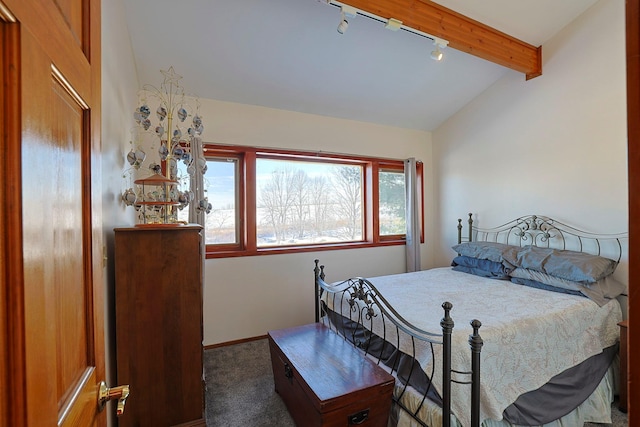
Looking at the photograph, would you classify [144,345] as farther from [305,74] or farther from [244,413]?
[305,74]

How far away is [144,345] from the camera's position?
1.70 metres

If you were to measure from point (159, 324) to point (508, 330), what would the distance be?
2.02 meters

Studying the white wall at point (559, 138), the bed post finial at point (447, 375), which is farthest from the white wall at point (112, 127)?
the white wall at point (559, 138)

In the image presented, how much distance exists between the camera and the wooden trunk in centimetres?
151

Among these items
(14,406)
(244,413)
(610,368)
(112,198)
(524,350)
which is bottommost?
(244,413)

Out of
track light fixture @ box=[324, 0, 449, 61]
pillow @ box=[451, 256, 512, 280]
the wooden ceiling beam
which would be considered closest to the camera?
track light fixture @ box=[324, 0, 449, 61]

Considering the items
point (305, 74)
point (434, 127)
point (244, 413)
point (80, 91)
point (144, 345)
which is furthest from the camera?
point (434, 127)

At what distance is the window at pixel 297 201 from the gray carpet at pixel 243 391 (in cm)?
100

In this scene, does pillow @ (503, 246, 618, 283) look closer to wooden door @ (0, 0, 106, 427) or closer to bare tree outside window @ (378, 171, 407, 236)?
bare tree outside window @ (378, 171, 407, 236)

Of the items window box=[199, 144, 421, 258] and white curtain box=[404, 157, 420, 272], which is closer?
window box=[199, 144, 421, 258]

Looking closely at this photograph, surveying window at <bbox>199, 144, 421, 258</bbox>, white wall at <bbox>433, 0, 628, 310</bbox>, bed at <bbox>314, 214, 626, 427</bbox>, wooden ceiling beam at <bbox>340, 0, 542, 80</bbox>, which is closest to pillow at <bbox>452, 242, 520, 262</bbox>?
bed at <bbox>314, 214, 626, 427</bbox>

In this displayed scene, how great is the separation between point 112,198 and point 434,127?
4.01m

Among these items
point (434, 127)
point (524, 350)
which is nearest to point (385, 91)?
point (434, 127)

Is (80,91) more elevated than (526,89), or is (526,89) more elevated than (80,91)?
(526,89)
